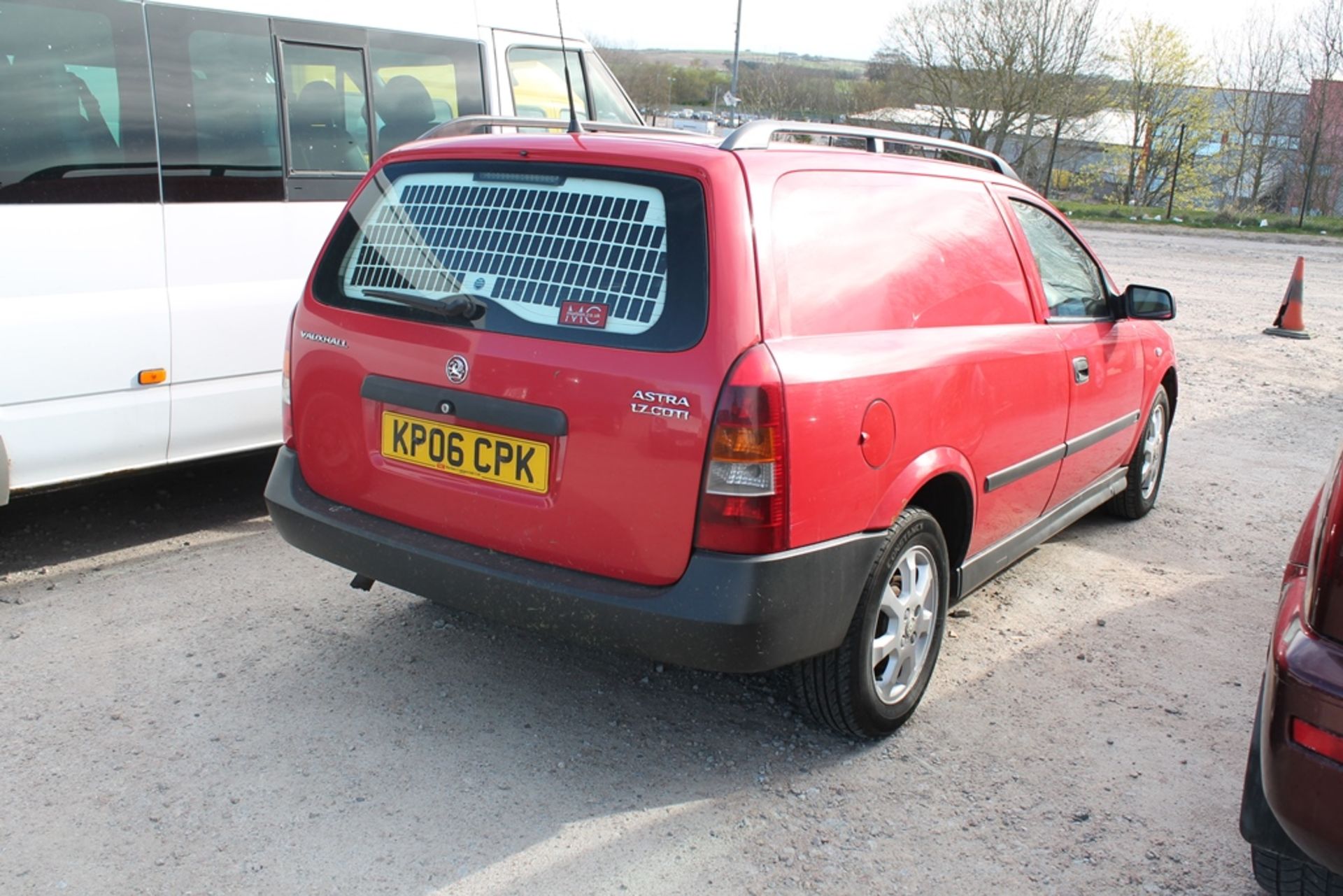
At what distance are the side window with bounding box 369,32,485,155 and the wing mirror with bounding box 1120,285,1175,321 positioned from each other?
3.49 m

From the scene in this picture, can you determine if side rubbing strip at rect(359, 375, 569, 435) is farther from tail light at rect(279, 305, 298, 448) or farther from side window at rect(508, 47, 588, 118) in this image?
side window at rect(508, 47, 588, 118)

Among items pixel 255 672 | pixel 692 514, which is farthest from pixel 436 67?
pixel 692 514

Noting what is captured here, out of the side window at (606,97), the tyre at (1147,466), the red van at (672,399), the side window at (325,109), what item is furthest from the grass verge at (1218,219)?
the red van at (672,399)

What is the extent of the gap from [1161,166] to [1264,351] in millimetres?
30537

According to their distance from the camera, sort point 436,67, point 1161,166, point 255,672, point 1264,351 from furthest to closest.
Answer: point 1161,166
point 1264,351
point 436,67
point 255,672

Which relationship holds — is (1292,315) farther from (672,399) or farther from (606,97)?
(672,399)

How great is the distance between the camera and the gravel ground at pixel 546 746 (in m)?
2.92

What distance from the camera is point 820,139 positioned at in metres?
3.96

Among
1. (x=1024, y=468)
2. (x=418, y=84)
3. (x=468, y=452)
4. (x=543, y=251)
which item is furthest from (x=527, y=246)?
(x=418, y=84)

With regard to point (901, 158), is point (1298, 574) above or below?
below

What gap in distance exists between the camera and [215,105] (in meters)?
5.09

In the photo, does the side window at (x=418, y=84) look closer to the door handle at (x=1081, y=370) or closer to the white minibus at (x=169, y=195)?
the white minibus at (x=169, y=195)

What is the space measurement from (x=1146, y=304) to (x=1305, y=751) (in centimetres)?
297

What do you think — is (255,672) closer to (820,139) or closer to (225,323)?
(225,323)
